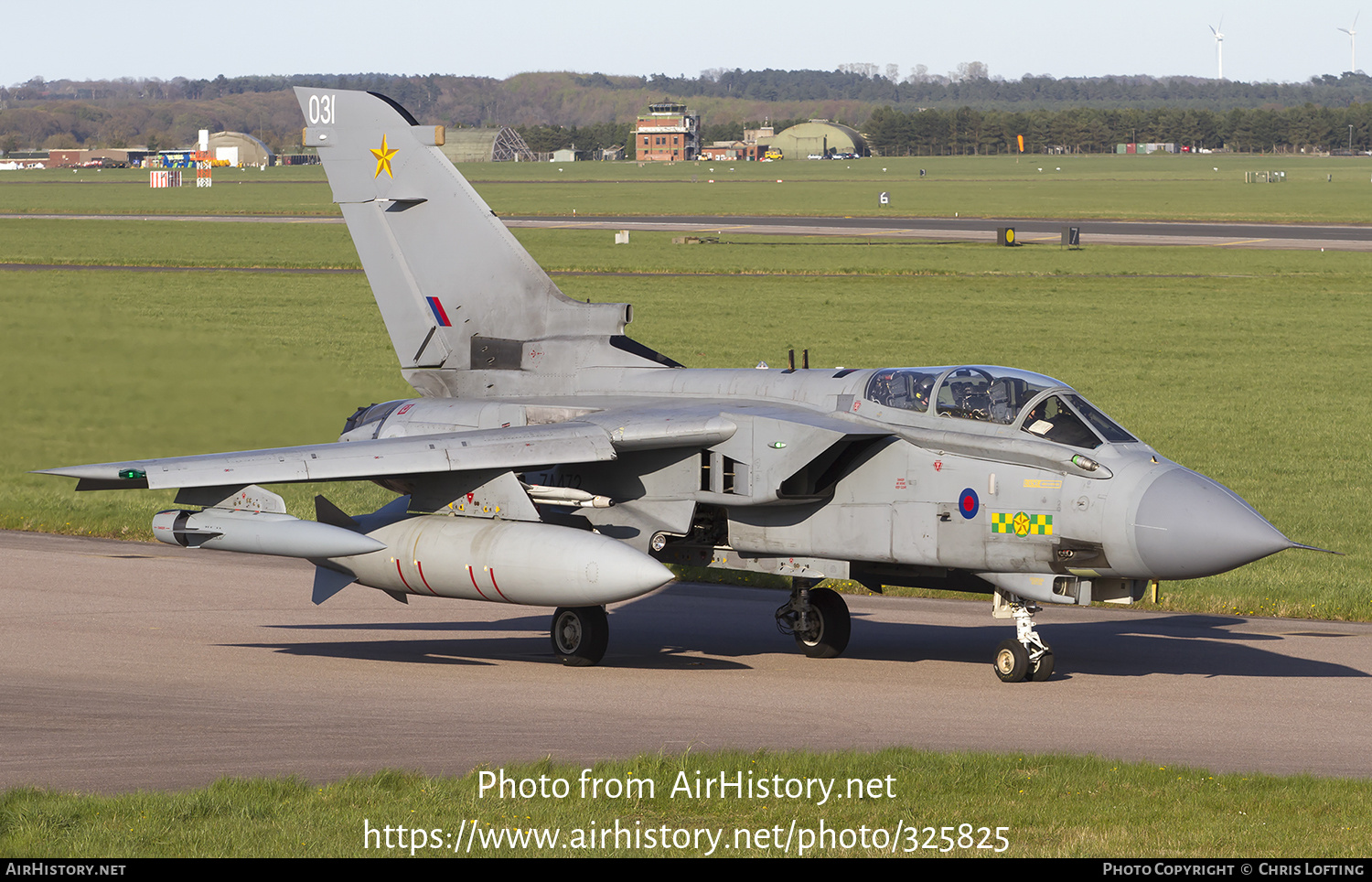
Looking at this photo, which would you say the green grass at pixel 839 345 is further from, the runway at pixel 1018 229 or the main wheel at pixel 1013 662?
the runway at pixel 1018 229

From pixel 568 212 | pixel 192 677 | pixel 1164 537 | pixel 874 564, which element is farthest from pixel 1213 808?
pixel 568 212

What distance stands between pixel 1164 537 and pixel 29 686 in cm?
1042

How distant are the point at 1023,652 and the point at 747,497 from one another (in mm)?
3054

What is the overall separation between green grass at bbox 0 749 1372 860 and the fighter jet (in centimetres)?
305

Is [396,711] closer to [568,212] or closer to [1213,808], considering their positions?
[1213,808]

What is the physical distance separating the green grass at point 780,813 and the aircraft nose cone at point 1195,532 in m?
2.43

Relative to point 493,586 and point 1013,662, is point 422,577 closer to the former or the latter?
point 493,586

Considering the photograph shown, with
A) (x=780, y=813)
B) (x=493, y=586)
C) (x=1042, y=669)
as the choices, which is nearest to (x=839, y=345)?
(x=1042, y=669)

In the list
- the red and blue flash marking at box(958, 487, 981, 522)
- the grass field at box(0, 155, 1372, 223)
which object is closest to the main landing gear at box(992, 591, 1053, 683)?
the red and blue flash marking at box(958, 487, 981, 522)

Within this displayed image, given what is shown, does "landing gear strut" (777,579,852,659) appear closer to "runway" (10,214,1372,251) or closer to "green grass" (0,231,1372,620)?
"green grass" (0,231,1372,620)

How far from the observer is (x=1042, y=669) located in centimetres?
1427

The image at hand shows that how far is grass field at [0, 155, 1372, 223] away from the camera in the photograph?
112 meters

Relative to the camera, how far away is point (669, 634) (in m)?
17.1

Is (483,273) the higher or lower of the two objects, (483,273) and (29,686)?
the higher
